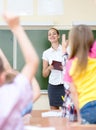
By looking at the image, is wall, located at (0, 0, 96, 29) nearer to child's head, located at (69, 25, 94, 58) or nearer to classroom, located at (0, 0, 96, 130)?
classroom, located at (0, 0, 96, 130)

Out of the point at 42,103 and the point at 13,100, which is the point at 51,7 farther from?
the point at 13,100

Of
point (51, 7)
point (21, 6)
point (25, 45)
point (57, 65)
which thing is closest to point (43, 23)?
point (51, 7)

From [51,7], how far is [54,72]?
4.37 feet

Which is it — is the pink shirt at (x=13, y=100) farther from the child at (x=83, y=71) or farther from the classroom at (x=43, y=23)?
the classroom at (x=43, y=23)

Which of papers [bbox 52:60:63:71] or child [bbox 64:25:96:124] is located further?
papers [bbox 52:60:63:71]

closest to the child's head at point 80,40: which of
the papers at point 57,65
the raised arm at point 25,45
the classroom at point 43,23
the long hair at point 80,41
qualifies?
the long hair at point 80,41

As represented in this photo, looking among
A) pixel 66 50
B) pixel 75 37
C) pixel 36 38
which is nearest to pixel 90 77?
pixel 75 37

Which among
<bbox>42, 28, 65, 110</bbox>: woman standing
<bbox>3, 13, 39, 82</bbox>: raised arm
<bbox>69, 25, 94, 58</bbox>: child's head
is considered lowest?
<bbox>42, 28, 65, 110</bbox>: woman standing

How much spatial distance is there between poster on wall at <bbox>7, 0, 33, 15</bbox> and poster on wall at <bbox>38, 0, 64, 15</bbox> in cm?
17

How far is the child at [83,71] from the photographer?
2111 millimetres

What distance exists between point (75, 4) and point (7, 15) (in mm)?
4389

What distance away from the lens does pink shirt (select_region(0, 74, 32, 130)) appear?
1086mm

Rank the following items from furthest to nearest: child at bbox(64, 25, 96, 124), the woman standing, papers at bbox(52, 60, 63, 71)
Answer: the woman standing < papers at bbox(52, 60, 63, 71) < child at bbox(64, 25, 96, 124)

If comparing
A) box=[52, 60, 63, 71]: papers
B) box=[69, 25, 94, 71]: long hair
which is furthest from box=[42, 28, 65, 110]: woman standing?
box=[69, 25, 94, 71]: long hair
